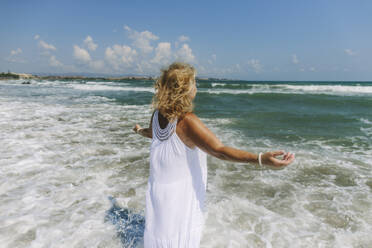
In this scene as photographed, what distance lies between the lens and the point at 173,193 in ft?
6.02

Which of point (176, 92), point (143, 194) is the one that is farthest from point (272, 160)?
point (143, 194)

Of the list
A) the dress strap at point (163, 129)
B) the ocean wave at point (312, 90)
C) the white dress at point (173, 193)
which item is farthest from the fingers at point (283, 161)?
the ocean wave at point (312, 90)

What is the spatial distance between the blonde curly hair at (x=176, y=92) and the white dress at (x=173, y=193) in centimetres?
17

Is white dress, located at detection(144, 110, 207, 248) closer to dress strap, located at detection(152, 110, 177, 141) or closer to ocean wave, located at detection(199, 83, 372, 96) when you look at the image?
dress strap, located at detection(152, 110, 177, 141)

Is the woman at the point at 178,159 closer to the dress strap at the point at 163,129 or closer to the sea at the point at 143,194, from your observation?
the dress strap at the point at 163,129

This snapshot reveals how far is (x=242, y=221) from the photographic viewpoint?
3445mm

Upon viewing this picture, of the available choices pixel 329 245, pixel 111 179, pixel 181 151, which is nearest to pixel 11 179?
pixel 111 179

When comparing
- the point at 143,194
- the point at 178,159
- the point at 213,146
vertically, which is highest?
the point at 213,146

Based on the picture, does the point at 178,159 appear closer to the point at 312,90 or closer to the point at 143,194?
the point at 143,194

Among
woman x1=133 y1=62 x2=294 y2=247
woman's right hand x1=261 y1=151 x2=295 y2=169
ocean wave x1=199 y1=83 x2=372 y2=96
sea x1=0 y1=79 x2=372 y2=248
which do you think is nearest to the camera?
woman's right hand x1=261 y1=151 x2=295 y2=169

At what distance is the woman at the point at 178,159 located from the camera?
1.63 meters

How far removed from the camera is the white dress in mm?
1796

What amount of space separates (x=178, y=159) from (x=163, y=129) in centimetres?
24

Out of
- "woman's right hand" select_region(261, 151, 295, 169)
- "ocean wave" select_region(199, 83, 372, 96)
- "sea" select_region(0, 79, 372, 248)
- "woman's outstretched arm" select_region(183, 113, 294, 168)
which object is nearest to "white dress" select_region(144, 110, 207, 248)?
"woman's outstretched arm" select_region(183, 113, 294, 168)
